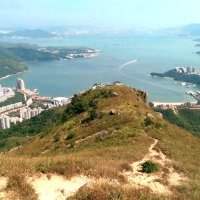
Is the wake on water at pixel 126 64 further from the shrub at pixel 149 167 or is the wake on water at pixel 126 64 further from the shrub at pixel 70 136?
the shrub at pixel 149 167

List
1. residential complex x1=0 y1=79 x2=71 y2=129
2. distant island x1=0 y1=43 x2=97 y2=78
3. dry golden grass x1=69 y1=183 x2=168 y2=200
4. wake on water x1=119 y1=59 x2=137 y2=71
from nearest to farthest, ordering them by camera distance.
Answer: dry golden grass x1=69 y1=183 x2=168 y2=200 → residential complex x1=0 y1=79 x2=71 y2=129 → wake on water x1=119 y1=59 x2=137 y2=71 → distant island x1=0 y1=43 x2=97 y2=78

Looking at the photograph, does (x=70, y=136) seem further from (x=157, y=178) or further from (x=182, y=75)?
(x=182, y=75)

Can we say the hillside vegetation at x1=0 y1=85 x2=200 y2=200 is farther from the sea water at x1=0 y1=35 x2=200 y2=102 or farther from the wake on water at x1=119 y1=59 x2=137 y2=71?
the wake on water at x1=119 y1=59 x2=137 y2=71

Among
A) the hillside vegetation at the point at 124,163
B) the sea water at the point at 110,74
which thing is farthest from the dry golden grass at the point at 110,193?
the sea water at the point at 110,74

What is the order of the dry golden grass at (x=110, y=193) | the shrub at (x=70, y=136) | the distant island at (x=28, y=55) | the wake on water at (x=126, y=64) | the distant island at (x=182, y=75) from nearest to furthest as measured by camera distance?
1. the dry golden grass at (x=110, y=193)
2. the shrub at (x=70, y=136)
3. the distant island at (x=182, y=75)
4. the wake on water at (x=126, y=64)
5. the distant island at (x=28, y=55)

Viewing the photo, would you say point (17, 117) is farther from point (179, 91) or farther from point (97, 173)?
point (97, 173)

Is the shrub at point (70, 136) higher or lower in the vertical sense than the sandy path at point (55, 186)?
lower

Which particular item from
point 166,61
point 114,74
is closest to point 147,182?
point 114,74

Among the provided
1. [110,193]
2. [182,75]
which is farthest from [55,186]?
[182,75]

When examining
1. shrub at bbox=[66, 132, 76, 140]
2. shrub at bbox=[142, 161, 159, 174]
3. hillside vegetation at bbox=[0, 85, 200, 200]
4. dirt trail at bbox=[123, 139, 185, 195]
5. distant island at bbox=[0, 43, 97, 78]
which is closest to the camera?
hillside vegetation at bbox=[0, 85, 200, 200]

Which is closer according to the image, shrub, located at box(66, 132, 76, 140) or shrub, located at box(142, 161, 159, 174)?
shrub, located at box(142, 161, 159, 174)

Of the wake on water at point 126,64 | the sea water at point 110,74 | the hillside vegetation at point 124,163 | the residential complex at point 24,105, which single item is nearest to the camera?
the hillside vegetation at point 124,163

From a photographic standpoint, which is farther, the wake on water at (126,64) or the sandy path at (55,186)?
the wake on water at (126,64)

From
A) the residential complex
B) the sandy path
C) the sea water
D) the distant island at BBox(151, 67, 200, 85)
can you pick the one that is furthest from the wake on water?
the sandy path
